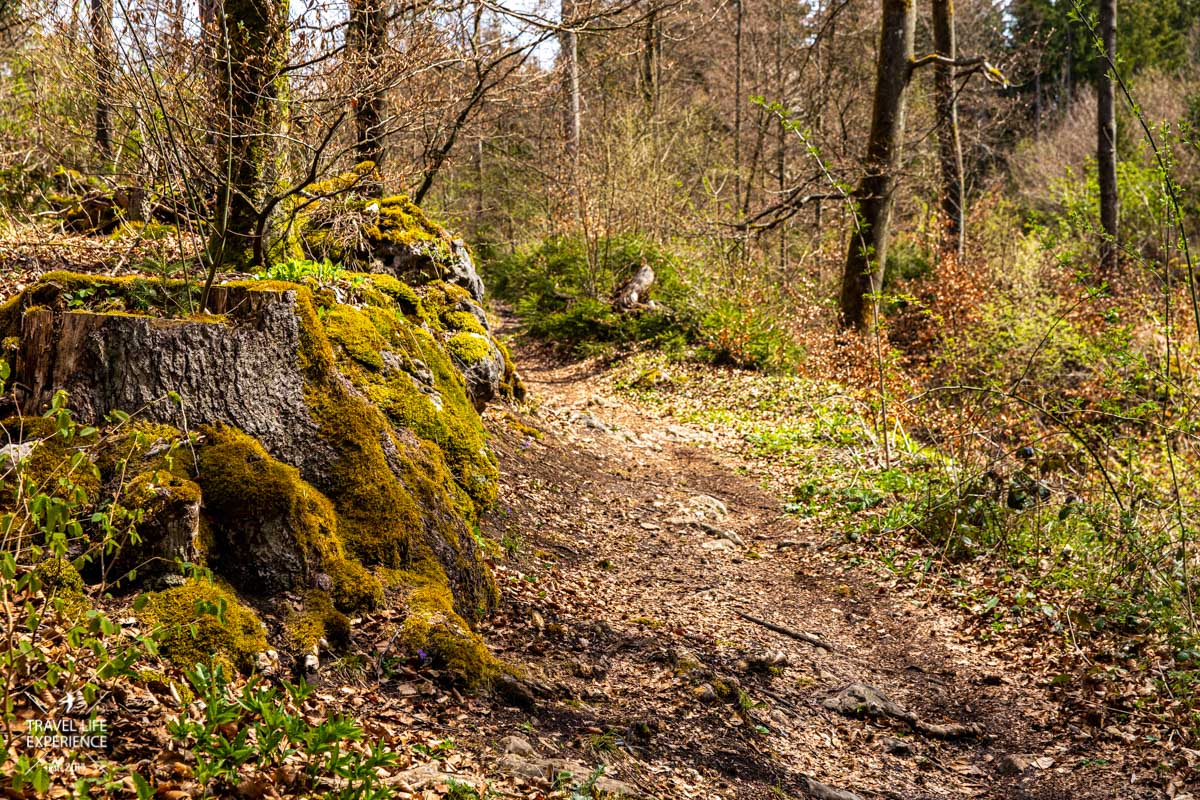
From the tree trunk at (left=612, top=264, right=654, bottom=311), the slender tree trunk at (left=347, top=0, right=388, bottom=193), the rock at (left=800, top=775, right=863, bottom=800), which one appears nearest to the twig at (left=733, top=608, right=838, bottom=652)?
the rock at (left=800, top=775, right=863, bottom=800)

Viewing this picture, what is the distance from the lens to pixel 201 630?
308cm

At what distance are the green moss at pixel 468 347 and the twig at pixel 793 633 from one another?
3.22m

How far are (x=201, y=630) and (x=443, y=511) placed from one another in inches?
65.9

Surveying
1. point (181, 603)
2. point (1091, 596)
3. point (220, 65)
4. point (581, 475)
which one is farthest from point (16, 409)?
point (1091, 596)

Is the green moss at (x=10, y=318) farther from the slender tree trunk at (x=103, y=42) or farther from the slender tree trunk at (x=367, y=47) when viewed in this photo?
→ the slender tree trunk at (x=367, y=47)

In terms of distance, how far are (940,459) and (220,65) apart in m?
6.48

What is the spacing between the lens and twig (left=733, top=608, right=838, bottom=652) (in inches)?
203

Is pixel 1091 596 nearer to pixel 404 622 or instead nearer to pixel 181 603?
pixel 404 622

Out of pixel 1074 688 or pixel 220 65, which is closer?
pixel 1074 688

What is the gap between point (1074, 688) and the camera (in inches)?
179

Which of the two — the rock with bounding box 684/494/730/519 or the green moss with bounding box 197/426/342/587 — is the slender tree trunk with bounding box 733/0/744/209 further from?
the green moss with bounding box 197/426/342/587

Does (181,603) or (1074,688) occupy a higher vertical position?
(181,603)

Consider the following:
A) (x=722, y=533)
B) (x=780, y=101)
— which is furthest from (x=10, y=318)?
(x=780, y=101)

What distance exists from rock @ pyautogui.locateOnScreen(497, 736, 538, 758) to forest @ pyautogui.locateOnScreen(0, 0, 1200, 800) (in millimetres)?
75
